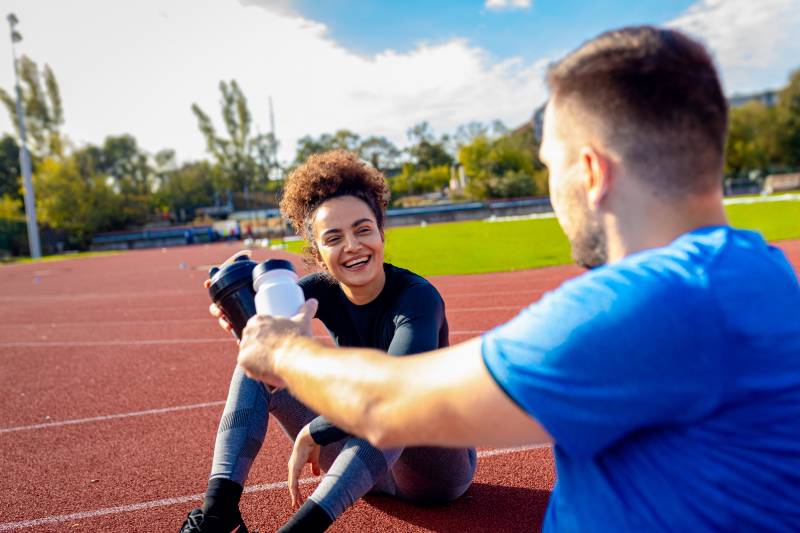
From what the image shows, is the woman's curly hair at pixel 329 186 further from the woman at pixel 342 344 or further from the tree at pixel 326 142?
the tree at pixel 326 142

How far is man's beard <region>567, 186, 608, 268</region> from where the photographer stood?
52.5 inches

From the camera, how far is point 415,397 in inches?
47.9

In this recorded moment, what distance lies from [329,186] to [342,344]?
798 mm

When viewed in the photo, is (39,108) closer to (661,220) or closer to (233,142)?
(233,142)

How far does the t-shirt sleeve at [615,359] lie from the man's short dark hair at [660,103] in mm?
298

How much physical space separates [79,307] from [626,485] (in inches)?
513

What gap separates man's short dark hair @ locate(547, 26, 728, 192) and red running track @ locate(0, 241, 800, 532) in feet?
7.19

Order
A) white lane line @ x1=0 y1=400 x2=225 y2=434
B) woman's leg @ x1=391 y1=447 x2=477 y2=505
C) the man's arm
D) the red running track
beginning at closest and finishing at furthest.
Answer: the man's arm < woman's leg @ x1=391 y1=447 x2=477 y2=505 < the red running track < white lane line @ x1=0 y1=400 x2=225 y2=434

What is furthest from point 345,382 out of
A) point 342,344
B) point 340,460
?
point 342,344

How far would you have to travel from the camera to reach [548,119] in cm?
141

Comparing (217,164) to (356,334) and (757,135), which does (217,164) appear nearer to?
(757,135)

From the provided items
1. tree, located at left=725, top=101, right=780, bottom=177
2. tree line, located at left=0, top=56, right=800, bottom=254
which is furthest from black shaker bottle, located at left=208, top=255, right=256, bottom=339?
tree, located at left=725, top=101, right=780, bottom=177

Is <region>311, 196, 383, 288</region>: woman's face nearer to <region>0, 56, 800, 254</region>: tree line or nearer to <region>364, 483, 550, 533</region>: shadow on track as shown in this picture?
<region>364, 483, 550, 533</region>: shadow on track

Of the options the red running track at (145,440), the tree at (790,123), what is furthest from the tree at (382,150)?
the red running track at (145,440)
